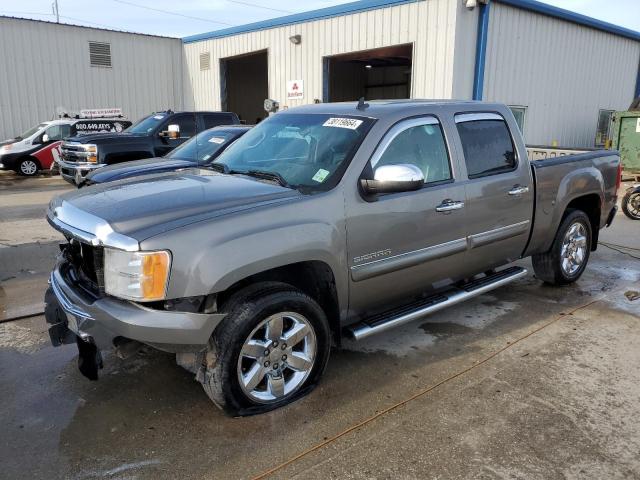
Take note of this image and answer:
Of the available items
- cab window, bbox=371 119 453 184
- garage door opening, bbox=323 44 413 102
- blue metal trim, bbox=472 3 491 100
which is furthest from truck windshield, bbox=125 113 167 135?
garage door opening, bbox=323 44 413 102

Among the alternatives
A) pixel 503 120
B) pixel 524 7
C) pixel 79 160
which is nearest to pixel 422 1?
pixel 524 7

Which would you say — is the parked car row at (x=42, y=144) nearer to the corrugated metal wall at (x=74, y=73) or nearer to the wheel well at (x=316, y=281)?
the corrugated metal wall at (x=74, y=73)

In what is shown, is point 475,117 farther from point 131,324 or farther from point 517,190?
point 131,324

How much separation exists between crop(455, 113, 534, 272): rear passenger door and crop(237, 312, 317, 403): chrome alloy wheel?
5.51 ft

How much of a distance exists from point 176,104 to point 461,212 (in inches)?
816

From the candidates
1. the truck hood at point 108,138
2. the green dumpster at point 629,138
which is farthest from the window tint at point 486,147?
the green dumpster at point 629,138

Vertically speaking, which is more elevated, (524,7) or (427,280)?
(524,7)

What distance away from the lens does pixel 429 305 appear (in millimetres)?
4008

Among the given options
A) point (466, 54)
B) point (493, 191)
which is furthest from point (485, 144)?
point (466, 54)

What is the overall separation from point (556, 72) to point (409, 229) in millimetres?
15413

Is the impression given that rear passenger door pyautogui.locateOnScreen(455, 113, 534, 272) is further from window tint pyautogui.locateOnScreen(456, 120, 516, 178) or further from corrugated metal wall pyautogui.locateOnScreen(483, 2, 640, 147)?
corrugated metal wall pyautogui.locateOnScreen(483, 2, 640, 147)

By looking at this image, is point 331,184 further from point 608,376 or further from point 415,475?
point 608,376

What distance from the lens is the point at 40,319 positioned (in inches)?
184

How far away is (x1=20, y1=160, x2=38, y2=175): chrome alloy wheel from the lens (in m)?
16.1
